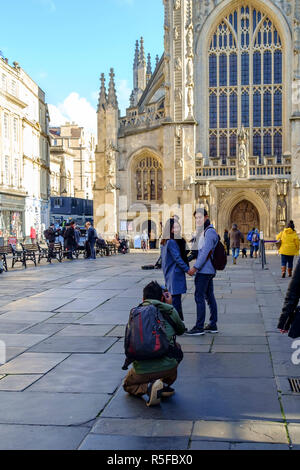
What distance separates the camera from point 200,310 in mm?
7547

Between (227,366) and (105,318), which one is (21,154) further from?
(227,366)

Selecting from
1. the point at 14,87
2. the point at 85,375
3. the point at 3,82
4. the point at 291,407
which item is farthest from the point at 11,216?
the point at 291,407

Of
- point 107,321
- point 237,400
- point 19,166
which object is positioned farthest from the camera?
point 19,166

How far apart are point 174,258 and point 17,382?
2.87 metres

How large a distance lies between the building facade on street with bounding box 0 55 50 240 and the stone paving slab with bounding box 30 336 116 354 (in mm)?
27664

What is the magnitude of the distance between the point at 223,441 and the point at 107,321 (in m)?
4.78

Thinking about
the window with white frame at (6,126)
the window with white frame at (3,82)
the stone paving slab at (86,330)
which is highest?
the window with white frame at (3,82)

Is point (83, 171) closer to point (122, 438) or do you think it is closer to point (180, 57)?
point (180, 57)

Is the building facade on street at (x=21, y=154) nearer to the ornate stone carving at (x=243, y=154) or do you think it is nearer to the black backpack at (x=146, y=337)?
the ornate stone carving at (x=243, y=154)

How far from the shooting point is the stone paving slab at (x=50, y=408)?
14.2ft

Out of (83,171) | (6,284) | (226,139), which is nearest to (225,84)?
(226,139)

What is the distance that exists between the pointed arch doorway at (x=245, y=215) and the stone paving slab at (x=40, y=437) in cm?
3090

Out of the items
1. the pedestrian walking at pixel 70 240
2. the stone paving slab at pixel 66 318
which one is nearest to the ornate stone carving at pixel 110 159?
the pedestrian walking at pixel 70 240

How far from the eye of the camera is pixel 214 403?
15.4 feet
